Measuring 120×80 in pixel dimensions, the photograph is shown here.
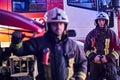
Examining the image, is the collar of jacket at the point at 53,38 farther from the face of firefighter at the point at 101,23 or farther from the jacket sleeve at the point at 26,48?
the face of firefighter at the point at 101,23

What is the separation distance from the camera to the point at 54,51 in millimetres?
4059

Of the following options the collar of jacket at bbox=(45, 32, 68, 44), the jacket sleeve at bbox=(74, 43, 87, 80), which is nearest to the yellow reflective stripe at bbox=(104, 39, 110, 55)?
the jacket sleeve at bbox=(74, 43, 87, 80)

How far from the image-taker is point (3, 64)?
859 cm

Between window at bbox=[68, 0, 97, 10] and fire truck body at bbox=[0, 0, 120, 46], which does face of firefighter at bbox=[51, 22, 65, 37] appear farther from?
window at bbox=[68, 0, 97, 10]

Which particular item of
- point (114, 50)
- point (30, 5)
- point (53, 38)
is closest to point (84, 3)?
point (30, 5)

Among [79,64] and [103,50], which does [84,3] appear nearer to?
[103,50]

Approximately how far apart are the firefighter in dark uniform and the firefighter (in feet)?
8.38

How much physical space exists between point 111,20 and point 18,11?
2241mm

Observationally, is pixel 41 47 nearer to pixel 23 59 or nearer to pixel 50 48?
pixel 50 48

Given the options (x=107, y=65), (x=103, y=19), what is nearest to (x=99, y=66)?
(x=107, y=65)

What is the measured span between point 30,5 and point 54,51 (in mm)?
5243

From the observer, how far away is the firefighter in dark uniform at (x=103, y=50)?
6.64 meters

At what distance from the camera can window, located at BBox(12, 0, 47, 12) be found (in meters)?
9.05

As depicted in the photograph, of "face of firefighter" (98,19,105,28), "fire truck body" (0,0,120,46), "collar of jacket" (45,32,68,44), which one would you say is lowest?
"collar of jacket" (45,32,68,44)
